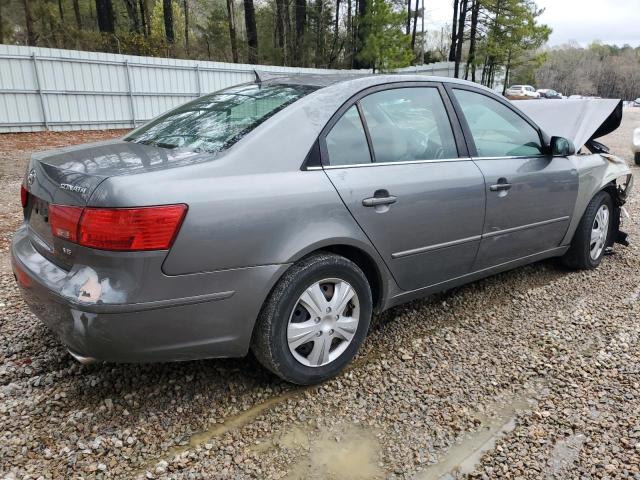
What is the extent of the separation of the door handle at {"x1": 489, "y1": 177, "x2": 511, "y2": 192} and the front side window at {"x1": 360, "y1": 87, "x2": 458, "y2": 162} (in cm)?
35

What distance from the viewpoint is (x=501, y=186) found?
3275 millimetres

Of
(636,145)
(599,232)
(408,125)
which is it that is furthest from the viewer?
(636,145)

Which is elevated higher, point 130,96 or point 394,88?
point 394,88

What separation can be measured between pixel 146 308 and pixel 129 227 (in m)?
0.34

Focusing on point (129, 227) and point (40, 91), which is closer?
point (129, 227)

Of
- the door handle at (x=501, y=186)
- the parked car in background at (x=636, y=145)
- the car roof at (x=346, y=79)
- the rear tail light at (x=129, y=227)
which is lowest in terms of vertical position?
the parked car in background at (x=636, y=145)

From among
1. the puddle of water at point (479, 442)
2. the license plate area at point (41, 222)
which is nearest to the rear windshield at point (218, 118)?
the license plate area at point (41, 222)

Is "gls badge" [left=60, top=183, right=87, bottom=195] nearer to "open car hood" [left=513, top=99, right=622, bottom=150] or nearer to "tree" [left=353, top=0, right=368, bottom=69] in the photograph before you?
"open car hood" [left=513, top=99, right=622, bottom=150]

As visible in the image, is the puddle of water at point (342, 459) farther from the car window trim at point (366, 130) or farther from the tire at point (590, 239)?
the tire at point (590, 239)

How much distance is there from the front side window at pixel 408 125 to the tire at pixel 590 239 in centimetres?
177

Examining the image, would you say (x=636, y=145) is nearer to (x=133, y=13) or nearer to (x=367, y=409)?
(x=367, y=409)

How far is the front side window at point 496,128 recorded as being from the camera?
130 inches

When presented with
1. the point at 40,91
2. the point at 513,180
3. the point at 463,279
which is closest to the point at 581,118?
the point at 513,180

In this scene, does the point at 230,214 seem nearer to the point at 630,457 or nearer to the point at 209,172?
the point at 209,172
